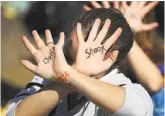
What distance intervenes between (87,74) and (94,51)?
6 cm

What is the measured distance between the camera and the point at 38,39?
112 centimetres

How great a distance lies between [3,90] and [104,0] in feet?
7.35

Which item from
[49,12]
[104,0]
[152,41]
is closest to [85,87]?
[104,0]

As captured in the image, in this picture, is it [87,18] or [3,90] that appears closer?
[87,18]

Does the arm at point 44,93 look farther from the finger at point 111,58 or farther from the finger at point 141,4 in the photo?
the finger at point 141,4

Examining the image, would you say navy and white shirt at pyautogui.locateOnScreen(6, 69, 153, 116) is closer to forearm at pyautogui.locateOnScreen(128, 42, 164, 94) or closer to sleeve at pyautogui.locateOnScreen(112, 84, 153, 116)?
sleeve at pyautogui.locateOnScreen(112, 84, 153, 116)

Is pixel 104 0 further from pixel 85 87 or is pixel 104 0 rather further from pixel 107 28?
pixel 85 87

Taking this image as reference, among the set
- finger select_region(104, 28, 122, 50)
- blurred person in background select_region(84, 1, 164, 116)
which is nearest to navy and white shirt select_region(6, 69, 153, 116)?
finger select_region(104, 28, 122, 50)

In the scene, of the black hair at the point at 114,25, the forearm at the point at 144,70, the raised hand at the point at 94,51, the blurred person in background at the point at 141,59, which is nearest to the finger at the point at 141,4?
the blurred person in background at the point at 141,59

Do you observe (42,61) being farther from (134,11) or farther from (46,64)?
(134,11)

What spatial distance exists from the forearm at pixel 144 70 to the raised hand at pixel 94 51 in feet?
2.09

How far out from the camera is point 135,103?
104 centimetres

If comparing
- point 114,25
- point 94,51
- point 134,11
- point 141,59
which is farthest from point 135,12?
point 94,51

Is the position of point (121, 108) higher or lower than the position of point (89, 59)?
lower
